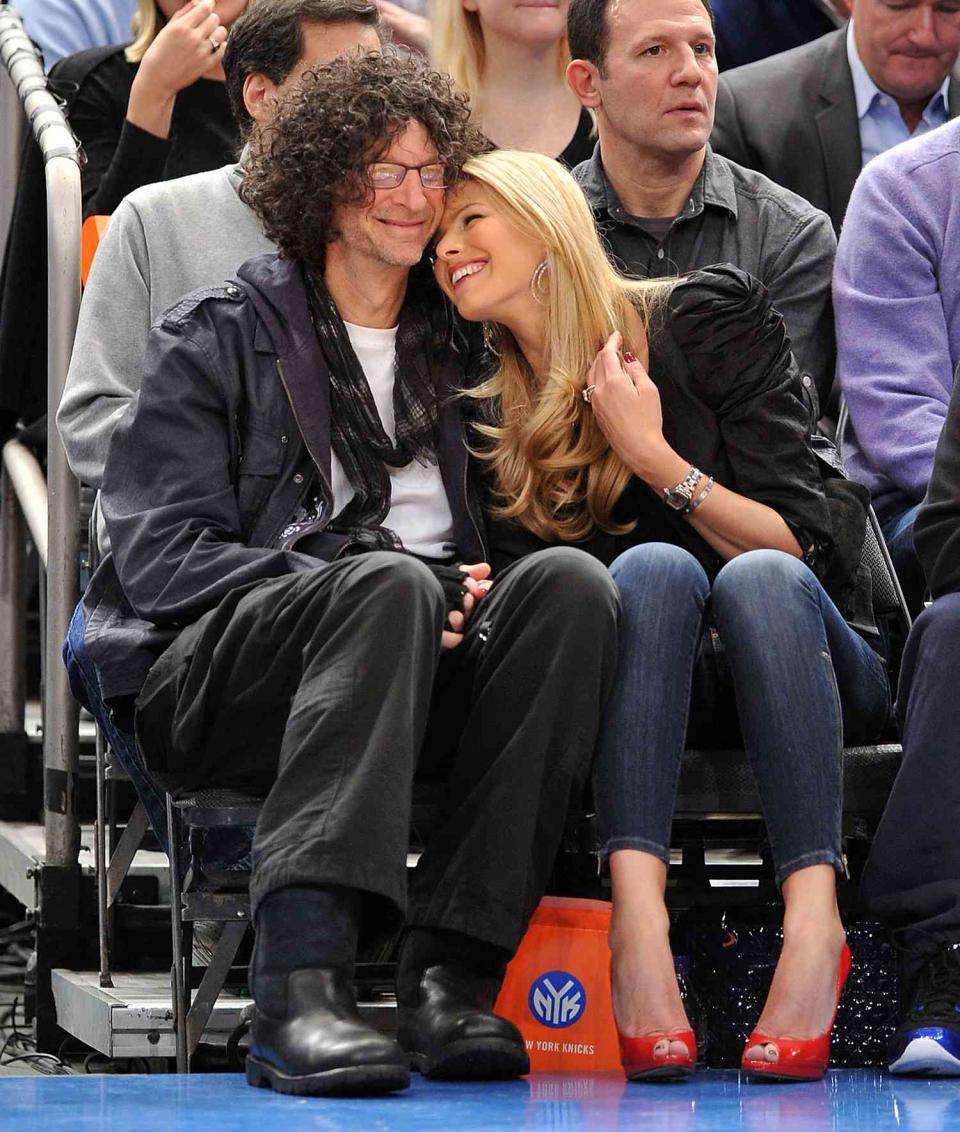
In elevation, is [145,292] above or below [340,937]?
above

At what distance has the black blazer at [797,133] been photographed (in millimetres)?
3930

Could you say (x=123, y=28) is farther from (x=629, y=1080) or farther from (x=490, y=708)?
(x=629, y=1080)

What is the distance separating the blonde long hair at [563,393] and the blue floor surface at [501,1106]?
82cm

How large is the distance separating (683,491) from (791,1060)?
0.77 metres

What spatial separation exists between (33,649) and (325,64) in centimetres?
219

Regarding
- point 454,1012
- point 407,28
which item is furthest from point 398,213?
point 407,28

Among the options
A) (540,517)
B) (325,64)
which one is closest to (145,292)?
(325,64)

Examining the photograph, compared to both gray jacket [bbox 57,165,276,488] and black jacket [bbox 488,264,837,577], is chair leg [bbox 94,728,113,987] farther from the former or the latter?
black jacket [bbox 488,264,837,577]

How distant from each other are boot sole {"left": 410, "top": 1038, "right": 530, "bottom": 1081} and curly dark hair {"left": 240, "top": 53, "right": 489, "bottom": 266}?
46.3 inches

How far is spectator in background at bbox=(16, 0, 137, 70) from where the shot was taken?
15.6 feet

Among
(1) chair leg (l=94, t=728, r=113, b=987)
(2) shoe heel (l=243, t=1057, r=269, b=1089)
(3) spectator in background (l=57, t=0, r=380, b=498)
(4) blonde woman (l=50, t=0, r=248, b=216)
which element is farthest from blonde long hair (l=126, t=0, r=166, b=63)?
(2) shoe heel (l=243, t=1057, r=269, b=1089)

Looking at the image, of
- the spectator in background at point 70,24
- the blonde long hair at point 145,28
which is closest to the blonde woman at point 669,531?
the blonde long hair at point 145,28

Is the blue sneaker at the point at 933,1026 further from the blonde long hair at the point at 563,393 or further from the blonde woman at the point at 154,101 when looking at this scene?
the blonde woman at the point at 154,101

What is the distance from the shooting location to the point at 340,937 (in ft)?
7.47
